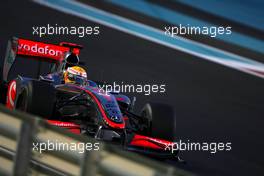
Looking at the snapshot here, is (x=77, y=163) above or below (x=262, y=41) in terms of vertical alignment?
below

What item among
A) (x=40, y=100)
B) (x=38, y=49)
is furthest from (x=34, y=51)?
(x=40, y=100)

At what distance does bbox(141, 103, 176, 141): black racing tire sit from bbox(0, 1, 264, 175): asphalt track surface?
36 centimetres

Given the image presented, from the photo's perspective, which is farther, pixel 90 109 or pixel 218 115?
pixel 218 115

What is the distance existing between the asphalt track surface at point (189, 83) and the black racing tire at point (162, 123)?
0.36 meters

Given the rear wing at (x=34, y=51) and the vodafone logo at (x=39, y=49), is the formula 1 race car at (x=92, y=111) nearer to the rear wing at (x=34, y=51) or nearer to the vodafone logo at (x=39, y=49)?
the rear wing at (x=34, y=51)

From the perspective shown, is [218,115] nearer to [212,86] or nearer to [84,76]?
[212,86]

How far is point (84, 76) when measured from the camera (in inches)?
316

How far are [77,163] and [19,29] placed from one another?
29.9 feet

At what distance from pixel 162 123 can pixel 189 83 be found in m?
3.56

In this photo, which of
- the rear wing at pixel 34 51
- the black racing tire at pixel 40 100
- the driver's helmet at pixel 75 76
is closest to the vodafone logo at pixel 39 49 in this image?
the rear wing at pixel 34 51

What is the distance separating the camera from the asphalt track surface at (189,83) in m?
7.87

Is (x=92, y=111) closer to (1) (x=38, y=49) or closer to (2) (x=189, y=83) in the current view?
(1) (x=38, y=49)

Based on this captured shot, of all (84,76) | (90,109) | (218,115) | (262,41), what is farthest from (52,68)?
(262,41)

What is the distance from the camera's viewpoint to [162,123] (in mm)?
7438
